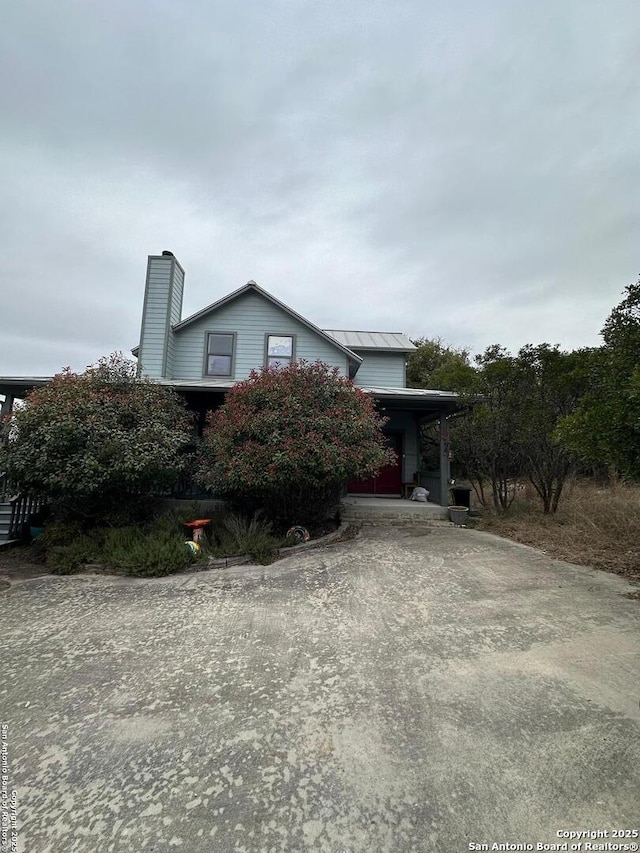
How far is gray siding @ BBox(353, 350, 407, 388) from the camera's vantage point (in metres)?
13.8

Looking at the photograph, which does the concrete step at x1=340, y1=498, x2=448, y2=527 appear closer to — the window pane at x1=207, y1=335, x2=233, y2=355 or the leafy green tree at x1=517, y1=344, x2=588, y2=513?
the leafy green tree at x1=517, y1=344, x2=588, y2=513

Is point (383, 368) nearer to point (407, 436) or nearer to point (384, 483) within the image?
point (407, 436)

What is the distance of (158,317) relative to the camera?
425 inches

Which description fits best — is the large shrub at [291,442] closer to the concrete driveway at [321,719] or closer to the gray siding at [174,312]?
the concrete driveway at [321,719]

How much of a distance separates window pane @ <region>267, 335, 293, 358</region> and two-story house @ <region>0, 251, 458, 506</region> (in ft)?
0.10

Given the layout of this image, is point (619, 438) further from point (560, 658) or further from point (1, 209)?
point (1, 209)

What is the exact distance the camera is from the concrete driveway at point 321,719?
171cm

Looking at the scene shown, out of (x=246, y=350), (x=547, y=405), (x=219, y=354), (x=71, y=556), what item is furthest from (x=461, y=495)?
(x=71, y=556)

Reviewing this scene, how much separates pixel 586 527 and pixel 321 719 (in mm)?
7657

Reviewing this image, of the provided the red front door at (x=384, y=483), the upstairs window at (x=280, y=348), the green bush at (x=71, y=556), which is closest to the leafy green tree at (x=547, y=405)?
the red front door at (x=384, y=483)

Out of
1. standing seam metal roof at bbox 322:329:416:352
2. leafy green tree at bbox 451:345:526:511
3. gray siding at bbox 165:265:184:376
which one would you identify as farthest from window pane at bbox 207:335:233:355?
leafy green tree at bbox 451:345:526:511

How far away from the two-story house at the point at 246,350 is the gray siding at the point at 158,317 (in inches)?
1.1

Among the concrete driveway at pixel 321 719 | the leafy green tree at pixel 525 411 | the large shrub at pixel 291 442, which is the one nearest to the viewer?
the concrete driveway at pixel 321 719

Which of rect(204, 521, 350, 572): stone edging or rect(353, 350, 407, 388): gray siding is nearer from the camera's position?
rect(204, 521, 350, 572): stone edging
